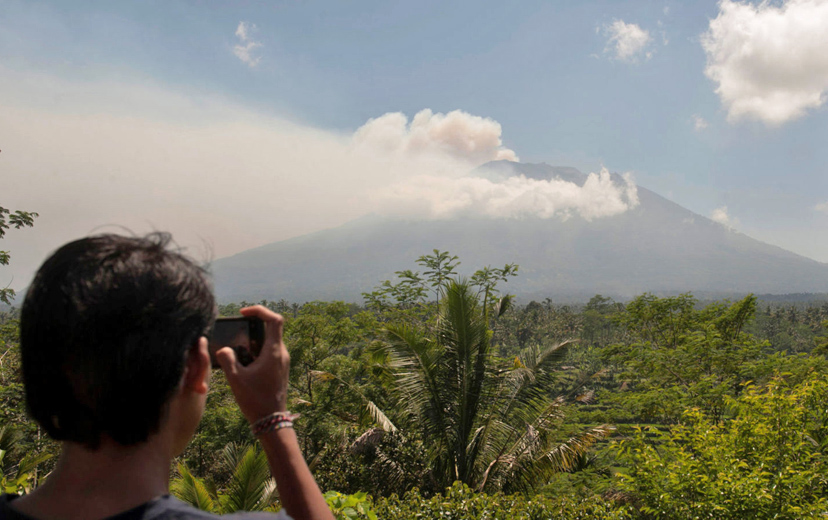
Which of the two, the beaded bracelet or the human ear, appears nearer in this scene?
the human ear

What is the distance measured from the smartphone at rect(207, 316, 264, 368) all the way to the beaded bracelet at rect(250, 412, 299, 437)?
0.13 metres

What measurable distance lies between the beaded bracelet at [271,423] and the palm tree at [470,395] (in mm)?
5749

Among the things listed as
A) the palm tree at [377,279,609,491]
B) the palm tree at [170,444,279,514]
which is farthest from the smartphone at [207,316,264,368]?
the palm tree at [377,279,609,491]

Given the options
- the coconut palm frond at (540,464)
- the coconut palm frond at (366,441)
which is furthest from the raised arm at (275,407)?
the coconut palm frond at (366,441)

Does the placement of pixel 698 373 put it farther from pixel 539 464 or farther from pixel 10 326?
pixel 10 326

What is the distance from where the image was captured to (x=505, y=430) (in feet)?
23.5

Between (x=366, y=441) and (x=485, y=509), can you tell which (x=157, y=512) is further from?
(x=366, y=441)

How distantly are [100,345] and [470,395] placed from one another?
22.2ft

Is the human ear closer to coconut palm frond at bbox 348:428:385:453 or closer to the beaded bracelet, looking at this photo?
the beaded bracelet

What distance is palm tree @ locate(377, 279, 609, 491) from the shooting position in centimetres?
695

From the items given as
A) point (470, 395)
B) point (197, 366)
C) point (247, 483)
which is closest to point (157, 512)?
point (197, 366)

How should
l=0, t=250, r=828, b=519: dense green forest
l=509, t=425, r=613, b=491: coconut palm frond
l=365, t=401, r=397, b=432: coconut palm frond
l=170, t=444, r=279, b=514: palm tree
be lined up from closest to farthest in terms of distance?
l=170, t=444, r=279, b=514: palm tree, l=0, t=250, r=828, b=519: dense green forest, l=509, t=425, r=613, b=491: coconut palm frond, l=365, t=401, r=397, b=432: coconut palm frond

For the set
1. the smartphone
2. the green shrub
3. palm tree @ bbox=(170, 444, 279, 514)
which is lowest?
the green shrub

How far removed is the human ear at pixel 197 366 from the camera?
821 millimetres
